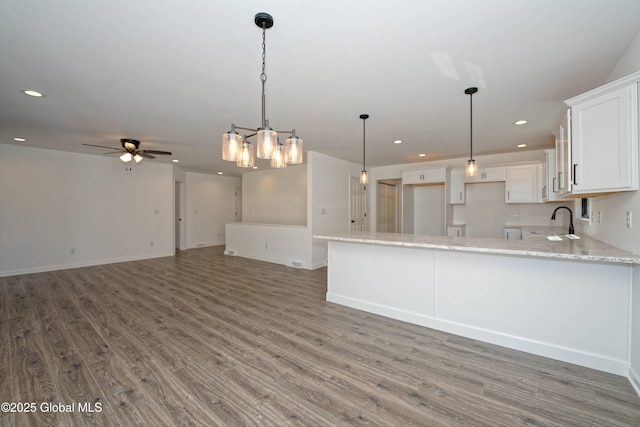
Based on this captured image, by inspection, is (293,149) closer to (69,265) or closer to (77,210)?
(77,210)

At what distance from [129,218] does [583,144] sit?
837cm

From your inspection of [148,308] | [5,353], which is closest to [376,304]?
[148,308]

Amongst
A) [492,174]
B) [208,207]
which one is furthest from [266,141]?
[208,207]

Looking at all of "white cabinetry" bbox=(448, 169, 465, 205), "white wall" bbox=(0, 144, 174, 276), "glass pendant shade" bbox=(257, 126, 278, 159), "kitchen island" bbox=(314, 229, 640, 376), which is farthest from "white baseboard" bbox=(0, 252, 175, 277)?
"white cabinetry" bbox=(448, 169, 465, 205)

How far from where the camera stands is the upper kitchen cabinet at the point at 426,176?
596 centimetres

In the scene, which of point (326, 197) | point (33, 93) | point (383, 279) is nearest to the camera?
point (33, 93)

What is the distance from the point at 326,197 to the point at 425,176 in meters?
2.41

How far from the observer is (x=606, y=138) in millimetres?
2014

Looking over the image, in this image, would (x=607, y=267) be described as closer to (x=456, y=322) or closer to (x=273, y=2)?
(x=456, y=322)

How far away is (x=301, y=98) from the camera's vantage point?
3002mm

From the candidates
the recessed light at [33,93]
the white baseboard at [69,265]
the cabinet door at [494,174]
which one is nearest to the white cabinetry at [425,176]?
the cabinet door at [494,174]

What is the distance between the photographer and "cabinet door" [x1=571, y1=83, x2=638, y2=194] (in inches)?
73.4

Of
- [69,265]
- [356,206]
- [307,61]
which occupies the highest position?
[307,61]

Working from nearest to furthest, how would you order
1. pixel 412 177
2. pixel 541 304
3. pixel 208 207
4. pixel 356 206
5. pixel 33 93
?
pixel 541 304
pixel 33 93
pixel 412 177
pixel 356 206
pixel 208 207
